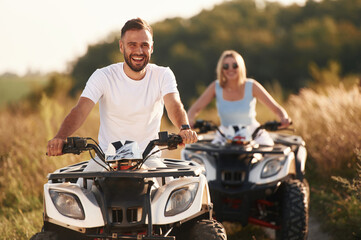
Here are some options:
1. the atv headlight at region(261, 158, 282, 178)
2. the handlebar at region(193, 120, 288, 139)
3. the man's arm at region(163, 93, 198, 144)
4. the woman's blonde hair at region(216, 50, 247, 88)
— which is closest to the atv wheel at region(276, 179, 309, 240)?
the atv headlight at region(261, 158, 282, 178)

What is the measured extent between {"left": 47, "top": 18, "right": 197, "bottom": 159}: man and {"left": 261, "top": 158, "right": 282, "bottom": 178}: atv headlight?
5.39 feet

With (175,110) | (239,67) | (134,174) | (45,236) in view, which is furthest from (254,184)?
(45,236)

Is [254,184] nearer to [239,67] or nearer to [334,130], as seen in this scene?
[239,67]

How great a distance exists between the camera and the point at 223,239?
3451mm

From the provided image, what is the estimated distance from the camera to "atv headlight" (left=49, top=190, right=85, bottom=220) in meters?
3.29

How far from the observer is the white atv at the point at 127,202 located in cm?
322

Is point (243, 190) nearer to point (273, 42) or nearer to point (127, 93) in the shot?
point (127, 93)

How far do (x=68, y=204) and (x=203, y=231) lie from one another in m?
0.85

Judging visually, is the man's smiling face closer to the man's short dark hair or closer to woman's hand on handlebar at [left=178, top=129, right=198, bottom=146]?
the man's short dark hair

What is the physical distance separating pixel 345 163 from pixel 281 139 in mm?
1988

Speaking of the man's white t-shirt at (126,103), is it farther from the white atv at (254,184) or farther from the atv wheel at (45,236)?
the white atv at (254,184)

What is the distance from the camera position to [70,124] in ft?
12.9

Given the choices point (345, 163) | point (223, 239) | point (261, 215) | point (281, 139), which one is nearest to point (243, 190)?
point (261, 215)

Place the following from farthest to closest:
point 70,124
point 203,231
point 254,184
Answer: point 254,184 < point 70,124 < point 203,231
